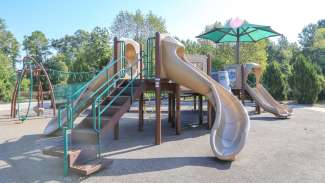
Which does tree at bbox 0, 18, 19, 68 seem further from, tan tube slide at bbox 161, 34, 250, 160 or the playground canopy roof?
tan tube slide at bbox 161, 34, 250, 160

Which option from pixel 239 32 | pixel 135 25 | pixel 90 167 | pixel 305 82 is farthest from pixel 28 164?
pixel 135 25

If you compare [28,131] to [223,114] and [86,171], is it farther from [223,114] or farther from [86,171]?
[223,114]

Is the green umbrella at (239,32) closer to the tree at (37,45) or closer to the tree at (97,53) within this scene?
the tree at (97,53)

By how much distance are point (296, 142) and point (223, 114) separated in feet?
8.28

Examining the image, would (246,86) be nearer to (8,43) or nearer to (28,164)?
(28,164)

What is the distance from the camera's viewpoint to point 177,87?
27.3ft

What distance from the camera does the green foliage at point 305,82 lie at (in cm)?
2180

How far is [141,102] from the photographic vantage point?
8.97m

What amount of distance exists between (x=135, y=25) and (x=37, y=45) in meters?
37.7

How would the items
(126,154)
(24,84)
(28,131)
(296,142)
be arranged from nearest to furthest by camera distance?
(126,154) → (296,142) → (28,131) → (24,84)

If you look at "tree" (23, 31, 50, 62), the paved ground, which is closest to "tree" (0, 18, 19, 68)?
"tree" (23, 31, 50, 62)

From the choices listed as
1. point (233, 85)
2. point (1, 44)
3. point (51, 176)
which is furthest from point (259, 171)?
point (1, 44)

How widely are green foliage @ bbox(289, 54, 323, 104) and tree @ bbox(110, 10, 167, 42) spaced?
15.3 metres

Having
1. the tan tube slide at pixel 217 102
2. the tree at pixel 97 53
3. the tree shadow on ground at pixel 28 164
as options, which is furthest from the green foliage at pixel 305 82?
the tree shadow on ground at pixel 28 164
